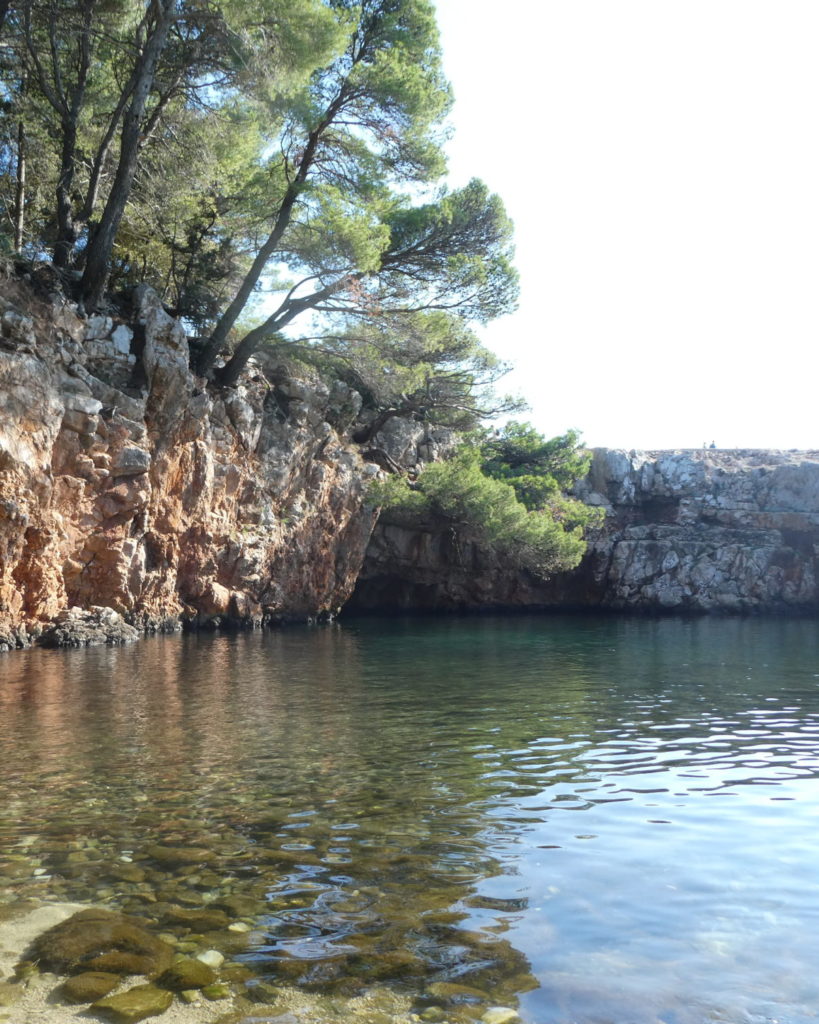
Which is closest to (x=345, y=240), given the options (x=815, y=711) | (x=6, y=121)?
(x=6, y=121)

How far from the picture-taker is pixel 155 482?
2138cm

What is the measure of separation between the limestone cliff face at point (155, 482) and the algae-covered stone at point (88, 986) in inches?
581

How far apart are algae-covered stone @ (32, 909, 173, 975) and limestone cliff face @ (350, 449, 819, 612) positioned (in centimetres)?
3228

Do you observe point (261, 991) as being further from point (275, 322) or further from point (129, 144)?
point (275, 322)

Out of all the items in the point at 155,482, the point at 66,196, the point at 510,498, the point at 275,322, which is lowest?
the point at 155,482

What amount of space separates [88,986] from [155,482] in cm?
1912

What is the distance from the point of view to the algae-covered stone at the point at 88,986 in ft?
10.3

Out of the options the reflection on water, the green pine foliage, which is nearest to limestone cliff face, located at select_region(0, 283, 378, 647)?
the green pine foliage

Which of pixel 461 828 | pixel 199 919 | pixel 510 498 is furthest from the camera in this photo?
pixel 510 498

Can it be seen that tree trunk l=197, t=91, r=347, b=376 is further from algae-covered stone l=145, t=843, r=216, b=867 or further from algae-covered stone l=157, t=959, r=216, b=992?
algae-covered stone l=157, t=959, r=216, b=992

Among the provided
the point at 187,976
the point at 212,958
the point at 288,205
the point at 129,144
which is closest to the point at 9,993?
the point at 187,976

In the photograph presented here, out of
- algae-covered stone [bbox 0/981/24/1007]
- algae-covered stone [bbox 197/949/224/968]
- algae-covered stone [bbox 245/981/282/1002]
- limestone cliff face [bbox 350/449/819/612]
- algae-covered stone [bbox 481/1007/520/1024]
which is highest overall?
limestone cliff face [bbox 350/449/819/612]

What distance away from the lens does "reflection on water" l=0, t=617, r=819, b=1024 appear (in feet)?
11.4

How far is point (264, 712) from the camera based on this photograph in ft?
33.0
